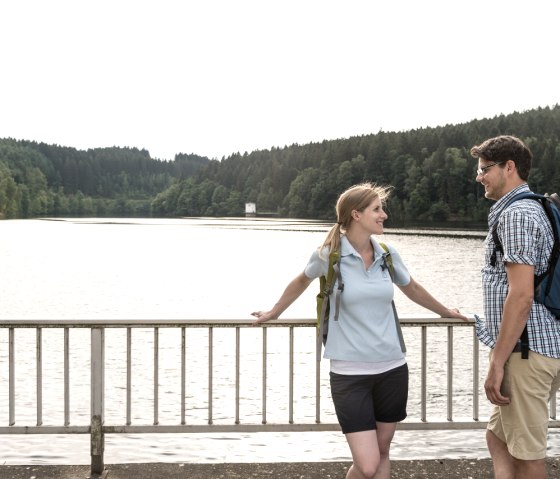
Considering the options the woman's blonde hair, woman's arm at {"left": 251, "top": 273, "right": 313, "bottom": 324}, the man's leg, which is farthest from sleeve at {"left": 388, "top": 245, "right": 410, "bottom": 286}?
the man's leg

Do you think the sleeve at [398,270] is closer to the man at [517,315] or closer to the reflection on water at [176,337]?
the man at [517,315]

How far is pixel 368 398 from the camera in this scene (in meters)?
3.69

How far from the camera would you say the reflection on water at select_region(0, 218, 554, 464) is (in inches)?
398

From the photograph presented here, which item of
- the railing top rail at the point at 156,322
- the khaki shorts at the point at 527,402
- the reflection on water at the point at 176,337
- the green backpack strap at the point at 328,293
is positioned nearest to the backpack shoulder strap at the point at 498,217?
the khaki shorts at the point at 527,402

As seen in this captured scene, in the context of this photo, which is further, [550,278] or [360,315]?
[360,315]

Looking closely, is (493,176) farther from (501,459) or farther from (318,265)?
(501,459)

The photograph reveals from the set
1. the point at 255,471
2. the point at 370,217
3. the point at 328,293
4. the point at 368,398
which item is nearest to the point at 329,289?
the point at 328,293

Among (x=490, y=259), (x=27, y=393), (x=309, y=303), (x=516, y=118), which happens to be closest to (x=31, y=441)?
(x=27, y=393)

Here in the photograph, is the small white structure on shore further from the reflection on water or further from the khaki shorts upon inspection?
the khaki shorts

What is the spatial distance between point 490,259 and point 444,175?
136010mm

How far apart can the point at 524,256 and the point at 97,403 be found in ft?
8.88

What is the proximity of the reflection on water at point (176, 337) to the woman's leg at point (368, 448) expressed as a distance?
148 centimetres

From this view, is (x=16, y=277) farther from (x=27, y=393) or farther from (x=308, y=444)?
(x=308, y=444)

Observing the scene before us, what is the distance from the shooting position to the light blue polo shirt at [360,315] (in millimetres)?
3676
